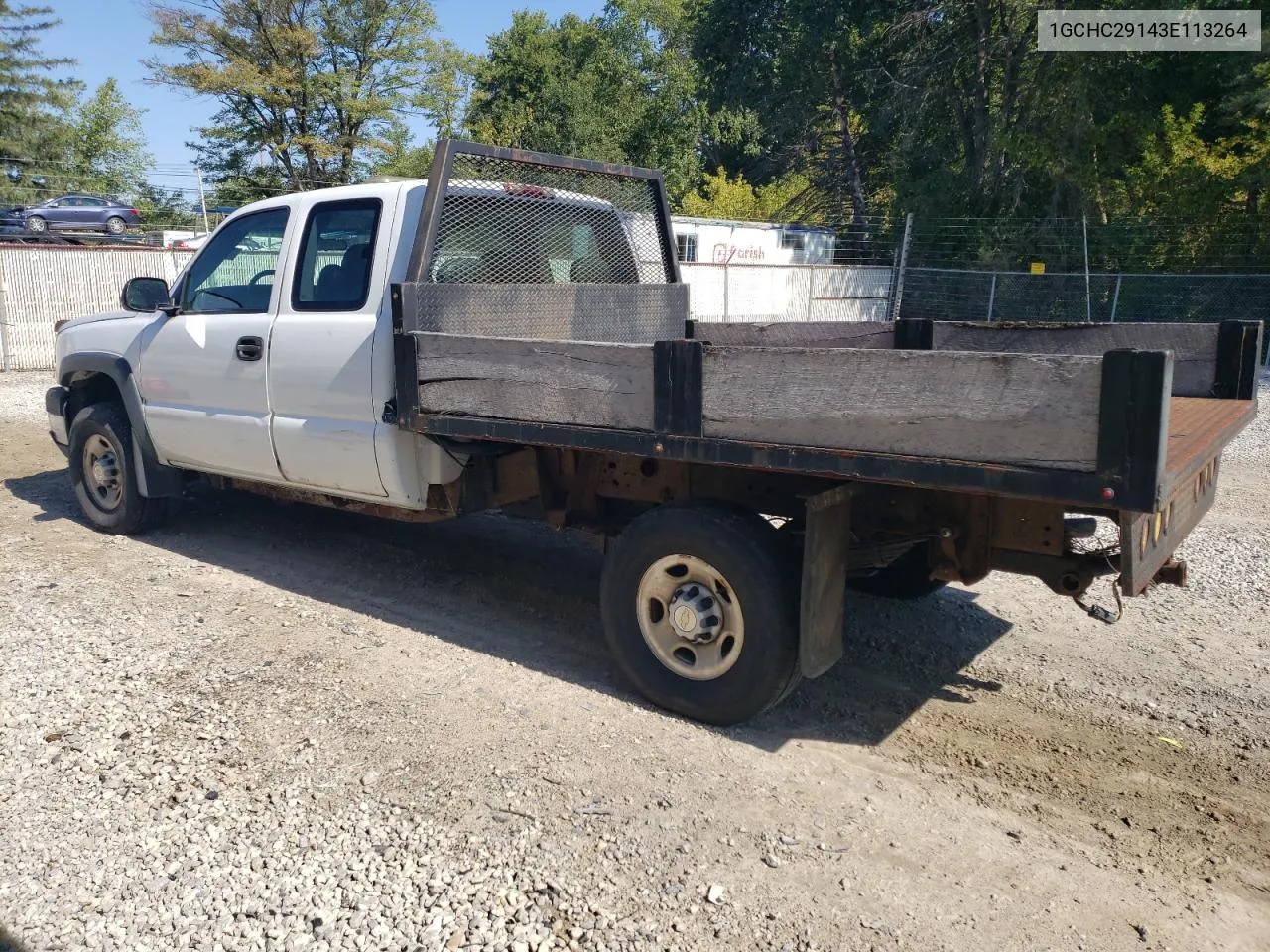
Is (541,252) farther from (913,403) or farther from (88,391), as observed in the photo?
(88,391)

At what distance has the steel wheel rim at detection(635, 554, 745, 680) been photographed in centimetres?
405

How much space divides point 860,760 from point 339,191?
3791mm

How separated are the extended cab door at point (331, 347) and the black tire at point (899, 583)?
2.52 meters

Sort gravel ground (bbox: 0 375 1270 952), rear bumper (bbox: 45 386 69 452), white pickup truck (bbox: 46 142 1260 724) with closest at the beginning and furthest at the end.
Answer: gravel ground (bbox: 0 375 1270 952)
white pickup truck (bbox: 46 142 1260 724)
rear bumper (bbox: 45 386 69 452)

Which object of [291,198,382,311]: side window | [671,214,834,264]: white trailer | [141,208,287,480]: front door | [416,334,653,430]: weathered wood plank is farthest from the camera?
[671,214,834,264]: white trailer

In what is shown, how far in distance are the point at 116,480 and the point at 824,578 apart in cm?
513

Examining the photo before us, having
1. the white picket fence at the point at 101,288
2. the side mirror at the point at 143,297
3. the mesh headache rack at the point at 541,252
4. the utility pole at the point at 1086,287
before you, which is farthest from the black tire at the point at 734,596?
the utility pole at the point at 1086,287

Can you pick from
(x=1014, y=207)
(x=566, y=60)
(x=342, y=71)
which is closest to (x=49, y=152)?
(x=342, y=71)

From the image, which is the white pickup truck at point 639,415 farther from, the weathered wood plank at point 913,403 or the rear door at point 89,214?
the rear door at point 89,214

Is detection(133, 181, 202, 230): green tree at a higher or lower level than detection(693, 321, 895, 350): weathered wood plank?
higher

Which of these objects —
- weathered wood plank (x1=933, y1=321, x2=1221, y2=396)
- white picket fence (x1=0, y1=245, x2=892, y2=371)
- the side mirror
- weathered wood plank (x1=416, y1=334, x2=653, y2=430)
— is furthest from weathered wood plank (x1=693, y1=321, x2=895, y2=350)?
white picket fence (x1=0, y1=245, x2=892, y2=371)

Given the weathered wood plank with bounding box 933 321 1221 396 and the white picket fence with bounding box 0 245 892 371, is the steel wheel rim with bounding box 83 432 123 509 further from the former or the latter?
the white picket fence with bounding box 0 245 892 371

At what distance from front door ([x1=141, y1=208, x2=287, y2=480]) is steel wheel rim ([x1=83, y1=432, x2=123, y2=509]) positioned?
697mm

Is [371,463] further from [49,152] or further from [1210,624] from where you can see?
[49,152]
